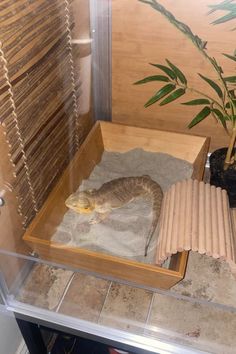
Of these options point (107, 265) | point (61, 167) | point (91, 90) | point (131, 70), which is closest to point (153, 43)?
point (131, 70)

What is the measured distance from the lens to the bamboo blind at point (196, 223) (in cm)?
98

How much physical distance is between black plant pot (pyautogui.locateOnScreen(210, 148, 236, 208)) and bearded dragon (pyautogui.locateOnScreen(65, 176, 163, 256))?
21 centimetres

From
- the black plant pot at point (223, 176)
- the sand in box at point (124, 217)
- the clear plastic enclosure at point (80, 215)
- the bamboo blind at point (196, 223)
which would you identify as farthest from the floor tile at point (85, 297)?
the black plant pot at point (223, 176)

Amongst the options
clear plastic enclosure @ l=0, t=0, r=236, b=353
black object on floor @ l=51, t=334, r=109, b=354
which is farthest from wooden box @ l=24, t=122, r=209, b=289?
black object on floor @ l=51, t=334, r=109, b=354

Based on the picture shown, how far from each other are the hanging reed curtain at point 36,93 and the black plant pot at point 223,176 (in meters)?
0.55

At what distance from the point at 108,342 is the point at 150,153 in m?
0.76

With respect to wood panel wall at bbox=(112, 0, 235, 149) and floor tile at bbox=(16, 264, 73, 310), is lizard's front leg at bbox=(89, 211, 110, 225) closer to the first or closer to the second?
floor tile at bbox=(16, 264, 73, 310)

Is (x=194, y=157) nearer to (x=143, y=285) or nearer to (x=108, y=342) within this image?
(x=143, y=285)

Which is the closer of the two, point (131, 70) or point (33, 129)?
point (33, 129)

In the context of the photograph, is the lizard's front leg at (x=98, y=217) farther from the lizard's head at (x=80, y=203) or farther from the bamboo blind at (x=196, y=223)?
the bamboo blind at (x=196, y=223)

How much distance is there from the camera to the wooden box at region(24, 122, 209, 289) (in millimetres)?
984

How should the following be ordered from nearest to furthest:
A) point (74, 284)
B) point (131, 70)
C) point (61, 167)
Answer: point (74, 284), point (61, 167), point (131, 70)

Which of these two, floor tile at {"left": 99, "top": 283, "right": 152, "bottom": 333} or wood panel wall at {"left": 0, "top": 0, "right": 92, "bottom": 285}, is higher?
wood panel wall at {"left": 0, "top": 0, "right": 92, "bottom": 285}

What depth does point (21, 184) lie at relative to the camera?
1055mm
